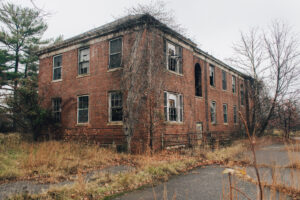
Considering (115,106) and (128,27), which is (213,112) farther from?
(128,27)

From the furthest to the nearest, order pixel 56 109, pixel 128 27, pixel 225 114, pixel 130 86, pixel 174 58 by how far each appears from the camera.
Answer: pixel 225 114 → pixel 56 109 → pixel 174 58 → pixel 128 27 → pixel 130 86

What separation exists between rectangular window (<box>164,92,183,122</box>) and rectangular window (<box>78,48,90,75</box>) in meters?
6.03

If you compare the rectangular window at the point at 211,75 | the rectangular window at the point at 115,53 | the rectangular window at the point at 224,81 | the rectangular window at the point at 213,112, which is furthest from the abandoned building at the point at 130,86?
the rectangular window at the point at 224,81

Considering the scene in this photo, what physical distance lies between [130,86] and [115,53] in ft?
11.6

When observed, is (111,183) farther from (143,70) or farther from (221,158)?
(143,70)

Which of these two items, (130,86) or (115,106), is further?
(115,106)

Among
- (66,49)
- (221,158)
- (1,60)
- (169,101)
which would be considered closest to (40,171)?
(221,158)

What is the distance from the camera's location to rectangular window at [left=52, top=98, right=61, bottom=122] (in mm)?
16516

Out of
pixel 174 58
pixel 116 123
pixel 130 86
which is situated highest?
pixel 174 58

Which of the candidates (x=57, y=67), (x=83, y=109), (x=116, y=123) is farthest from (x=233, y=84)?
(x=57, y=67)

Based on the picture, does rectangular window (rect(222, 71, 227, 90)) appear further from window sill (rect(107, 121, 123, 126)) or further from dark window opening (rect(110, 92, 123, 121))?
window sill (rect(107, 121, 123, 126))

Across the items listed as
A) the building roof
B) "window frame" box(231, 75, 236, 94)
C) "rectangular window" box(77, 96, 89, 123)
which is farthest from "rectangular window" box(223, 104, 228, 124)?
"rectangular window" box(77, 96, 89, 123)

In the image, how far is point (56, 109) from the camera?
17.0m

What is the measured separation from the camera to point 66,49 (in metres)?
16.7
